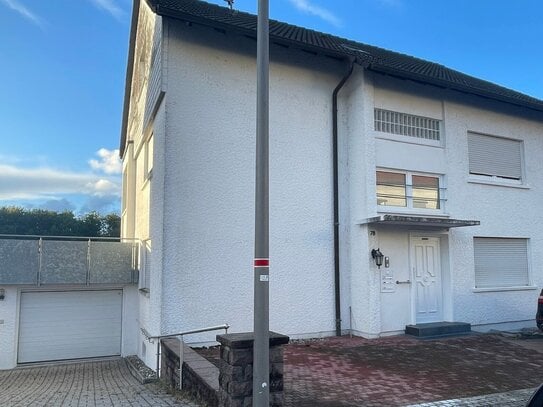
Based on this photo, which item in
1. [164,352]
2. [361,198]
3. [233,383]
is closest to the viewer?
[233,383]

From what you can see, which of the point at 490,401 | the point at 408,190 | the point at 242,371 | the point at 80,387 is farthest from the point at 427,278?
the point at 80,387

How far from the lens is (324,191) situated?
1078 centimetres

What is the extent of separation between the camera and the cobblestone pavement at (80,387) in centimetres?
722

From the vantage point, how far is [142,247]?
12.1 metres

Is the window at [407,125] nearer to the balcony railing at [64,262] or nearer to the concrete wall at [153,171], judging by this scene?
the concrete wall at [153,171]

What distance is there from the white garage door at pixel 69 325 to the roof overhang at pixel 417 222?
7813 millimetres

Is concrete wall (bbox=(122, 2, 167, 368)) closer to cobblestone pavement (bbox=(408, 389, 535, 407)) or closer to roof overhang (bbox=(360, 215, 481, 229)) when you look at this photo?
roof overhang (bbox=(360, 215, 481, 229))

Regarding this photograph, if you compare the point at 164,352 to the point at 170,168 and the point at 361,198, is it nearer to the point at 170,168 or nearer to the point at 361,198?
the point at 170,168

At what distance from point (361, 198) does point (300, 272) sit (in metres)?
2.24

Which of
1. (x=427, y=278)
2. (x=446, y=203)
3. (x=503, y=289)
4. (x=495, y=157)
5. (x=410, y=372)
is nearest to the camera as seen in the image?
(x=410, y=372)

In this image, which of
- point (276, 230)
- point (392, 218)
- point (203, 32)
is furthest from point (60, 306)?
point (392, 218)

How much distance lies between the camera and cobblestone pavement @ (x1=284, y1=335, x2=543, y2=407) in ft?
19.5

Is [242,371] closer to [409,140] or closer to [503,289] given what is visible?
[409,140]

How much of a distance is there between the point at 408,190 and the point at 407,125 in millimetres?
1694
